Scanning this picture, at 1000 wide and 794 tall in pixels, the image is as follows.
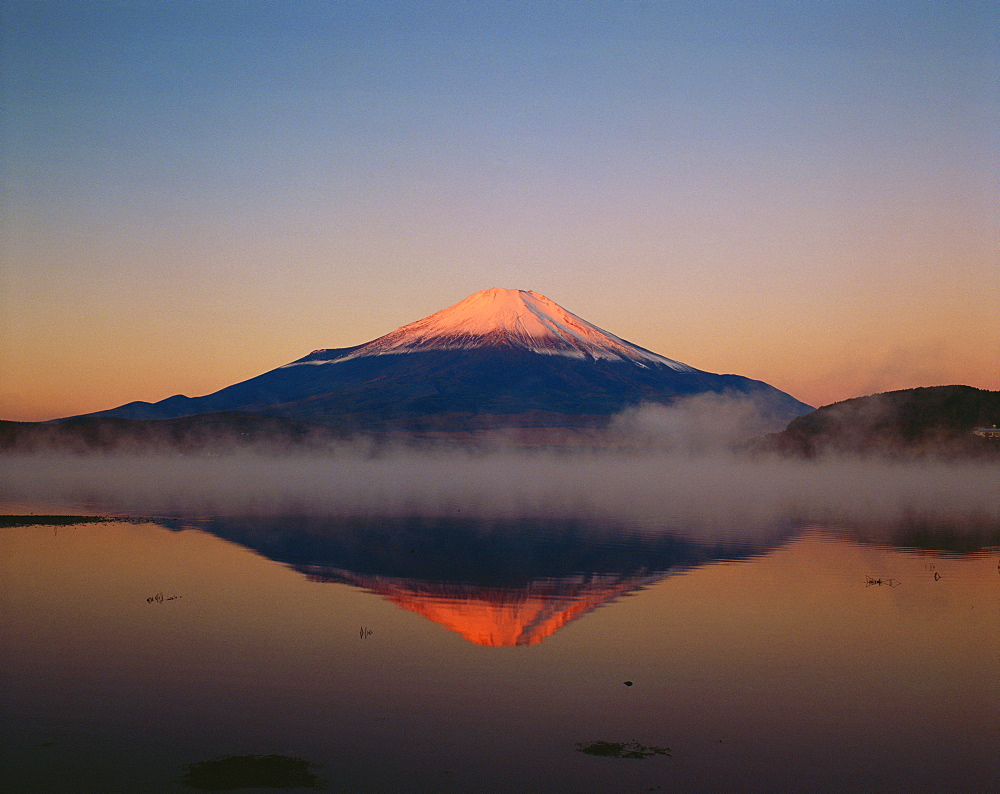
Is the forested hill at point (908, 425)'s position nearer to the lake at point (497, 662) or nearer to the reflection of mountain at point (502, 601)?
the lake at point (497, 662)

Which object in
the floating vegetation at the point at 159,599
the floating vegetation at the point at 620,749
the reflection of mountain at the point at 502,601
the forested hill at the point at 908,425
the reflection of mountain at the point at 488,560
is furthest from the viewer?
the forested hill at the point at 908,425

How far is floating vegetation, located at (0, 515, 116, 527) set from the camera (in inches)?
1690

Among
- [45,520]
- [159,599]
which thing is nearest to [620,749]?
[159,599]

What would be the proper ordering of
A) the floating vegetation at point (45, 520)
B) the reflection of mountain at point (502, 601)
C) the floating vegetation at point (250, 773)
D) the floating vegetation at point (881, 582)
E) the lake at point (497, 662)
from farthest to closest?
the floating vegetation at point (45, 520) < the floating vegetation at point (881, 582) < the reflection of mountain at point (502, 601) < the lake at point (497, 662) < the floating vegetation at point (250, 773)

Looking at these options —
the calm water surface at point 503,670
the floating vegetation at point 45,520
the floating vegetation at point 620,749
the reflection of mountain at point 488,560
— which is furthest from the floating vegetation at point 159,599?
the floating vegetation at point 45,520

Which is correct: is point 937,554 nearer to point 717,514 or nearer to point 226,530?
point 717,514

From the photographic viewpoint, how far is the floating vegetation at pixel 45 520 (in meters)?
42.9

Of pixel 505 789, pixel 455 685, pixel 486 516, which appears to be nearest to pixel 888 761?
pixel 505 789

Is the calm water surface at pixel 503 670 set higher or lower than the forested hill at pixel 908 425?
lower

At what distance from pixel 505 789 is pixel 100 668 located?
29.6 feet

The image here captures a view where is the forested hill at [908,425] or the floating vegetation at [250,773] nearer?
the floating vegetation at [250,773]

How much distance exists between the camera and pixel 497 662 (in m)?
18.1

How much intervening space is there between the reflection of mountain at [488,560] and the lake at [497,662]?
0.19 metres

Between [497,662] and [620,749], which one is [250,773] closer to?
[620,749]
